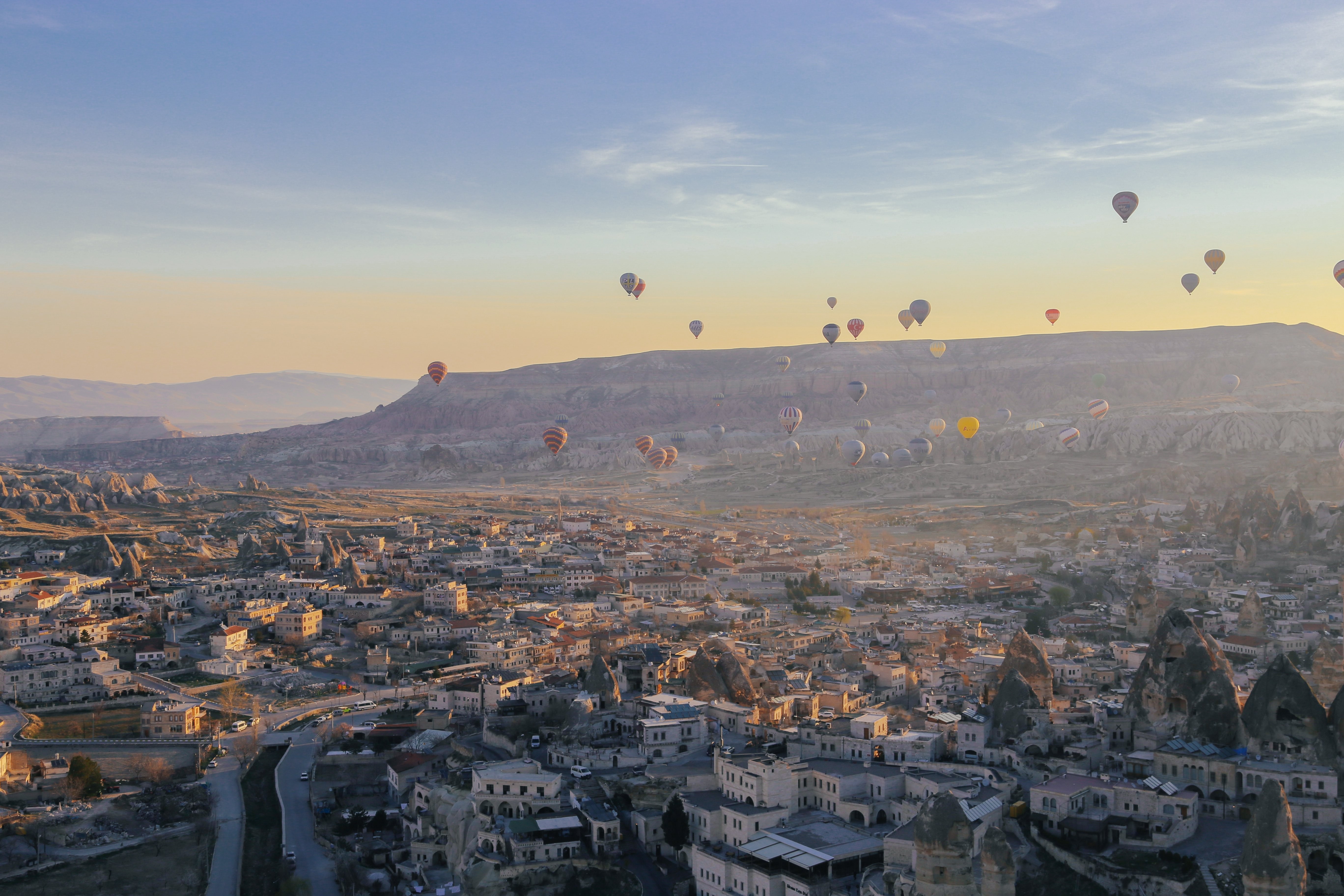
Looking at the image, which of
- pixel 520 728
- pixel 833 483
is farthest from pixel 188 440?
pixel 520 728

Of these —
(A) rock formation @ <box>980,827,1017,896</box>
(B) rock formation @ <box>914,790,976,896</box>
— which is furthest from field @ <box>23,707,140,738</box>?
(A) rock formation @ <box>980,827,1017,896</box>

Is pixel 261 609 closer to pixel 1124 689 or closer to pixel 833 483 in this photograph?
pixel 1124 689

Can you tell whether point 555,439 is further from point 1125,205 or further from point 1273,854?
point 1273,854

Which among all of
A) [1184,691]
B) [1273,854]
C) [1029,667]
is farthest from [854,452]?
[1273,854]

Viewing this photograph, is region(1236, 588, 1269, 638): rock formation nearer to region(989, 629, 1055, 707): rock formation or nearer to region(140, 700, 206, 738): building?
region(989, 629, 1055, 707): rock formation

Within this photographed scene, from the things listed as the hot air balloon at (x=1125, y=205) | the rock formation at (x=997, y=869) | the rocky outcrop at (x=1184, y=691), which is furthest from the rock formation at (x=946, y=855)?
the hot air balloon at (x=1125, y=205)

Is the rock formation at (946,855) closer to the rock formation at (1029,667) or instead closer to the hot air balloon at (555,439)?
the rock formation at (1029,667)

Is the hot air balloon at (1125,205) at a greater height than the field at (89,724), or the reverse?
the hot air balloon at (1125,205)
